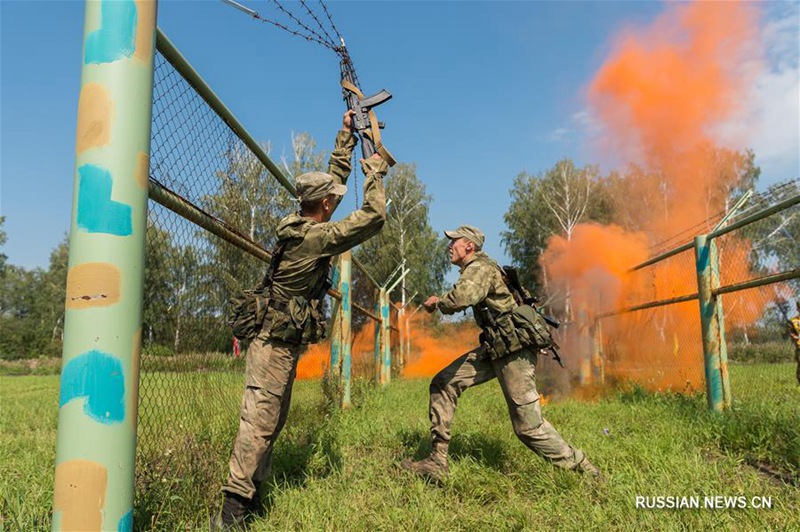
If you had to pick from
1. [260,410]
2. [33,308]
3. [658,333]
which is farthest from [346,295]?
[33,308]

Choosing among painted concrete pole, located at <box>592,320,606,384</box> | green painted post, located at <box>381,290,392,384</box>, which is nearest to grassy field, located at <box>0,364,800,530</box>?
painted concrete pole, located at <box>592,320,606,384</box>

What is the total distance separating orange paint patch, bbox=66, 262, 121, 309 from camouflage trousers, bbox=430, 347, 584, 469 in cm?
256

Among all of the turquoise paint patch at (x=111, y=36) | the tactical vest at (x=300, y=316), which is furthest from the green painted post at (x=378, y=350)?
the turquoise paint patch at (x=111, y=36)

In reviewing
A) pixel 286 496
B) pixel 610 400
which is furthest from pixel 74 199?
pixel 610 400

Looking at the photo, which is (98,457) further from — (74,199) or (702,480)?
(702,480)

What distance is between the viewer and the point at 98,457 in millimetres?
1466

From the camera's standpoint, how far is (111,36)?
158cm

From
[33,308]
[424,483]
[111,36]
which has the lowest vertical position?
[424,483]

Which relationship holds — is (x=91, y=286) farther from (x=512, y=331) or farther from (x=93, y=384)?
(x=512, y=331)

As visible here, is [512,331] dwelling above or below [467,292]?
below

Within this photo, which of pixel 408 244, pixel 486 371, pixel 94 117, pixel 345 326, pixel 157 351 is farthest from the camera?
pixel 408 244

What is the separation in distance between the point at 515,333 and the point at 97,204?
2.71 metres

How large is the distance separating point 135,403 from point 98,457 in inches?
7.0

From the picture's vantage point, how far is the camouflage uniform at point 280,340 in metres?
2.47
